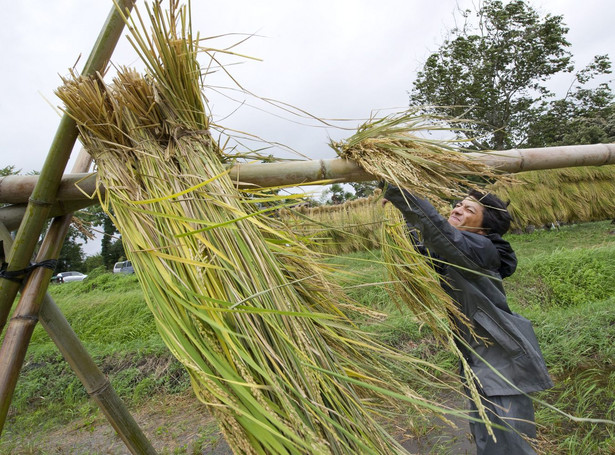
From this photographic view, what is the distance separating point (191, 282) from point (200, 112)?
52 cm

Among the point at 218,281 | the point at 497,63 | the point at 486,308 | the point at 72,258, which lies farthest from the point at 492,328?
the point at 72,258

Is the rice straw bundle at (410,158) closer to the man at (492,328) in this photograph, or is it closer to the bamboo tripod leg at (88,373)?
the man at (492,328)

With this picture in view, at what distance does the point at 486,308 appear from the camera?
1.52m

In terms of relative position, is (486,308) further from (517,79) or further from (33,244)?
(517,79)

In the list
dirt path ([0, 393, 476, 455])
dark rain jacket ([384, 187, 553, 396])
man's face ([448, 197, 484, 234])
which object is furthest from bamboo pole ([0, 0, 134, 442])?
dirt path ([0, 393, 476, 455])

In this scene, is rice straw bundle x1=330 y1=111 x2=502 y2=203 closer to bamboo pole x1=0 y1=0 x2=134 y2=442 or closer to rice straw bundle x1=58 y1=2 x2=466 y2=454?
rice straw bundle x1=58 y1=2 x2=466 y2=454

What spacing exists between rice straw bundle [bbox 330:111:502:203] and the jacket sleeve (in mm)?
112

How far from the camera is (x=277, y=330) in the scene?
85 centimetres

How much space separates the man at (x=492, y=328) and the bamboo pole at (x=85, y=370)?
137 centimetres

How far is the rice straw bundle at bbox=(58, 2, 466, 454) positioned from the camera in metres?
0.82

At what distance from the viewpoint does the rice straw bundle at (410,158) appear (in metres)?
1.14

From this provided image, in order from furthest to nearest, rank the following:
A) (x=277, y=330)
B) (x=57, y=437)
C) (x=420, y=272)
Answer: (x=57, y=437) → (x=420, y=272) → (x=277, y=330)

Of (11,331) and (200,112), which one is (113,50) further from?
(11,331)

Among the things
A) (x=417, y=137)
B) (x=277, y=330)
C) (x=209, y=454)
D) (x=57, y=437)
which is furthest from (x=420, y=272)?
(x=57, y=437)
